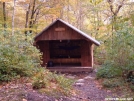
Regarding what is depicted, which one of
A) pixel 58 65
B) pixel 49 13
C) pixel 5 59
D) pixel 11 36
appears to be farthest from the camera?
pixel 49 13

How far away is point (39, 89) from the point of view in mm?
5160

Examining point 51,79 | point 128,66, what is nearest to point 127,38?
point 128,66

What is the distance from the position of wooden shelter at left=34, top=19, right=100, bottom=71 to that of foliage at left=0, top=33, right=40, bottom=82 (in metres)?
4.16

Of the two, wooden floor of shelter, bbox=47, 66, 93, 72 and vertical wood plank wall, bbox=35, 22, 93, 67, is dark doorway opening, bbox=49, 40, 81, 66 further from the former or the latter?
wooden floor of shelter, bbox=47, 66, 93, 72

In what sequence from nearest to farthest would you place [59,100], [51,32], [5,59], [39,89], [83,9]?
[59,100], [39,89], [5,59], [51,32], [83,9]

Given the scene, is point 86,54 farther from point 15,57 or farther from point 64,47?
point 15,57

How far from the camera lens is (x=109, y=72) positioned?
29.6ft

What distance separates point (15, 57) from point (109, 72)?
453 cm

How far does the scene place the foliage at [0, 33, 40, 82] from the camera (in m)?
6.27

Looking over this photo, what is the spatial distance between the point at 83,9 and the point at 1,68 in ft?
57.0

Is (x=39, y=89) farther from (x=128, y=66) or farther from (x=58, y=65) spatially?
(x=58, y=65)

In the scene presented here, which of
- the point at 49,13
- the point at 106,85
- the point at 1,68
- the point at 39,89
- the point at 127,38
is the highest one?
the point at 49,13

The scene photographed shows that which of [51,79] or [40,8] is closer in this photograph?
[51,79]

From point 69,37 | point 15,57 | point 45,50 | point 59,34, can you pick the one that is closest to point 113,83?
point 15,57
